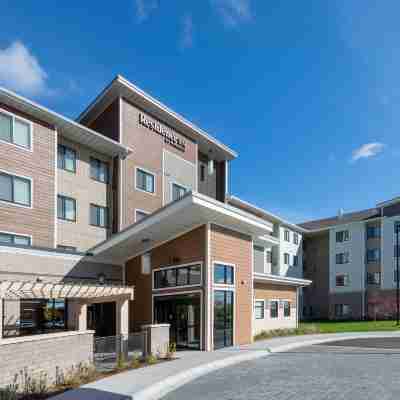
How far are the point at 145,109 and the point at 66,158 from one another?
21.0 ft

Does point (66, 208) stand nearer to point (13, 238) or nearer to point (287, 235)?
point (13, 238)

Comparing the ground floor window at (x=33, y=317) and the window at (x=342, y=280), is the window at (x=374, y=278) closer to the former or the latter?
the window at (x=342, y=280)

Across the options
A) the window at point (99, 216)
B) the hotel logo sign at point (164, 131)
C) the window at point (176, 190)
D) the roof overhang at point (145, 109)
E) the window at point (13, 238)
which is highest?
the roof overhang at point (145, 109)

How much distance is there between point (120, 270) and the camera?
2036 cm

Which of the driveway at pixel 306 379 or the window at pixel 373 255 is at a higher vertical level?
the window at pixel 373 255

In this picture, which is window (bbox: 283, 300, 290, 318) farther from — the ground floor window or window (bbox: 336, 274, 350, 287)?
window (bbox: 336, 274, 350, 287)

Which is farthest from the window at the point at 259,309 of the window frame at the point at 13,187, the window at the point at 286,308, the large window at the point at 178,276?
the window frame at the point at 13,187

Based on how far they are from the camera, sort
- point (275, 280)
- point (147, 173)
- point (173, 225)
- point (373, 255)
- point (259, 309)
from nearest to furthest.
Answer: point (173, 225) < point (259, 309) < point (275, 280) < point (147, 173) < point (373, 255)

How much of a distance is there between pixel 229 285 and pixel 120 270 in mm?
5428

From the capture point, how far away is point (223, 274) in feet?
59.3

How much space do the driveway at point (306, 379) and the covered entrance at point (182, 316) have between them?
10.5ft

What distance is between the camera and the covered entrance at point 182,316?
17.4m

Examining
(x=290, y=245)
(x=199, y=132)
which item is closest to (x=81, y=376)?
(x=199, y=132)

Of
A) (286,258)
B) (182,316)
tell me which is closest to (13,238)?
(182,316)
